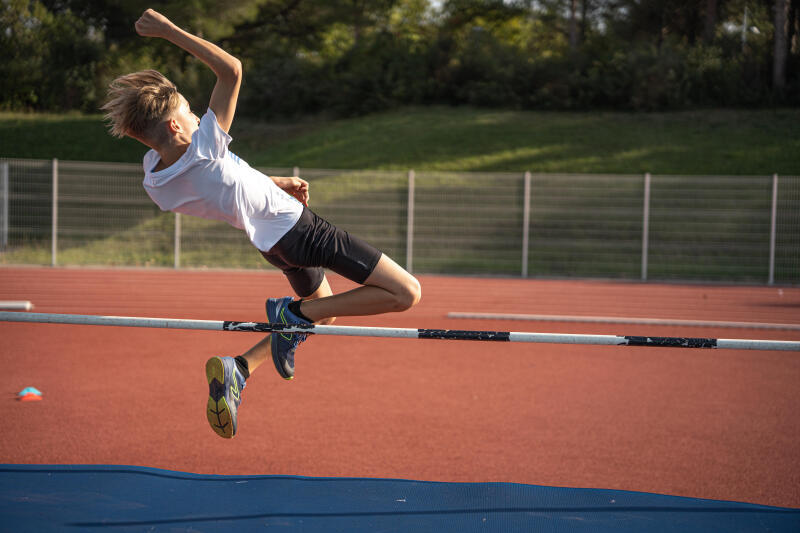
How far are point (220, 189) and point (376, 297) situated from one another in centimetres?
88

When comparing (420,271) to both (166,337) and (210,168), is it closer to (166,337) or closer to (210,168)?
(166,337)

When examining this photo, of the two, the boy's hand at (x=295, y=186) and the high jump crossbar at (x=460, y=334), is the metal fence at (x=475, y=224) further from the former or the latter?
the high jump crossbar at (x=460, y=334)

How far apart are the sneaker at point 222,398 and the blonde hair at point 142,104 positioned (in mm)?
1067

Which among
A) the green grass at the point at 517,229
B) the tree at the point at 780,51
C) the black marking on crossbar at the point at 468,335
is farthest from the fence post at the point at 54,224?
the tree at the point at 780,51

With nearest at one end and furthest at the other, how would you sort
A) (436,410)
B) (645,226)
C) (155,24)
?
(155,24) → (436,410) → (645,226)

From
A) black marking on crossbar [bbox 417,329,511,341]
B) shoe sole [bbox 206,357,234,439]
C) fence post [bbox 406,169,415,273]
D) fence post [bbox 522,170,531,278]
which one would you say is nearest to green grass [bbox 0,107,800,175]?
fence post [bbox 522,170,531,278]

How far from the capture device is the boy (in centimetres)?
305

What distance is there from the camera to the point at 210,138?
120 inches

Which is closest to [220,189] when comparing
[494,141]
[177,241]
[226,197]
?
[226,197]

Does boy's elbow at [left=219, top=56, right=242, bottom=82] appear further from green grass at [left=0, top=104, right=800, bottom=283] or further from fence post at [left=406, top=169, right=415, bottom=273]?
green grass at [left=0, top=104, right=800, bottom=283]

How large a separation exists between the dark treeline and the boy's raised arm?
884 inches

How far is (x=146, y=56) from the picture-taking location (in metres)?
29.8

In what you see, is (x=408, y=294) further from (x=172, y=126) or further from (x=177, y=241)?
(x=177, y=241)

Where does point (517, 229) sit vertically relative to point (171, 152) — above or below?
below
